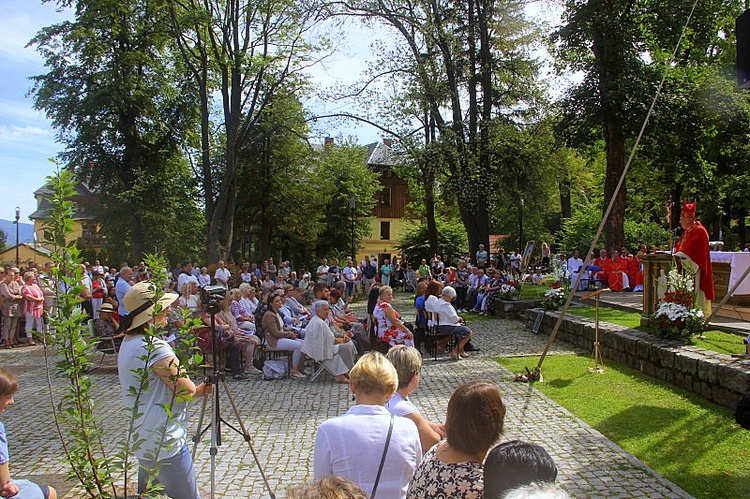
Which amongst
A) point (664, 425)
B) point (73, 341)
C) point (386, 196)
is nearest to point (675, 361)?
point (664, 425)

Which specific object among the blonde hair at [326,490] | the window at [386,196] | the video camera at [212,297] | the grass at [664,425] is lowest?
the grass at [664,425]

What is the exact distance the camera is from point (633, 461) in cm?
583

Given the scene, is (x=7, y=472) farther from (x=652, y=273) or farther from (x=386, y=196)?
(x=386, y=196)

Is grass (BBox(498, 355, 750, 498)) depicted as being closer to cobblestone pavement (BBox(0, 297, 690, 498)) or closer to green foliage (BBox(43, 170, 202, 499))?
cobblestone pavement (BBox(0, 297, 690, 498))

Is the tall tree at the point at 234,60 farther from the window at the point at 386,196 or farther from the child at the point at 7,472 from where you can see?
the window at the point at 386,196

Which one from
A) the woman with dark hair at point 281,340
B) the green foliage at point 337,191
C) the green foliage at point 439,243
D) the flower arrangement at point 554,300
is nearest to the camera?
the woman with dark hair at point 281,340

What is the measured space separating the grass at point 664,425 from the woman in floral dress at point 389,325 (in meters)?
2.42

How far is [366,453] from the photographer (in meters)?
2.90

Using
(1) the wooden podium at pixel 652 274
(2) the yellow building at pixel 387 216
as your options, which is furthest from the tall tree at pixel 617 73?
(2) the yellow building at pixel 387 216

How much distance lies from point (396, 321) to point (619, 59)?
527 inches

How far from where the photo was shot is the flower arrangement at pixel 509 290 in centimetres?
1900

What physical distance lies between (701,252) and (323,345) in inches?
246

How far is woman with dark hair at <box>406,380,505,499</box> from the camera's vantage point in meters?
2.77

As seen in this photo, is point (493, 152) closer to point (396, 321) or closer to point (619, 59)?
point (619, 59)
